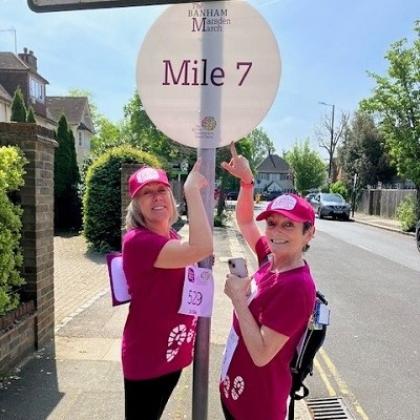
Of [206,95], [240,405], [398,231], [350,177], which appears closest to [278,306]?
[240,405]

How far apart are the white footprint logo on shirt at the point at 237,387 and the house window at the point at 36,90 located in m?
37.4

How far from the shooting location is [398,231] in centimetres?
2133

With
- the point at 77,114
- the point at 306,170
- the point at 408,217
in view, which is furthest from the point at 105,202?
the point at 306,170

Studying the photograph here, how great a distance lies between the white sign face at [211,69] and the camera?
80.2 inches

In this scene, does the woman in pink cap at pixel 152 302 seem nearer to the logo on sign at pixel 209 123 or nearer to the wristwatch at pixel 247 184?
the logo on sign at pixel 209 123

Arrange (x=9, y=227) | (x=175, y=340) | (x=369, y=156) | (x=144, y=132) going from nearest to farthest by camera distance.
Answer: (x=175, y=340) → (x=9, y=227) → (x=144, y=132) → (x=369, y=156)

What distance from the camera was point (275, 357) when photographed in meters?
1.96

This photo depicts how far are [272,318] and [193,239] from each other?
43 centimetres

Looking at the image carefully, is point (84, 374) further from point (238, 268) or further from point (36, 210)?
point (238, 268)

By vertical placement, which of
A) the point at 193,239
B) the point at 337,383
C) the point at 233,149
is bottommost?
the point at 337,383

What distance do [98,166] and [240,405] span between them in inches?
423

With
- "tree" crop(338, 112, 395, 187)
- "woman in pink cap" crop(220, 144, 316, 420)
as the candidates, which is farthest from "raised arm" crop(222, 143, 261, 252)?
"tree" crop(338, 112, 395, 187)

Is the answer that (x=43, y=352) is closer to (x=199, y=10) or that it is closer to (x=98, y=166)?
(x=199, y=10)

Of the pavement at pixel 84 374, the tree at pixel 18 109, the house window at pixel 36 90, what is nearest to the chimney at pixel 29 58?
the house window at pixel 36 90
